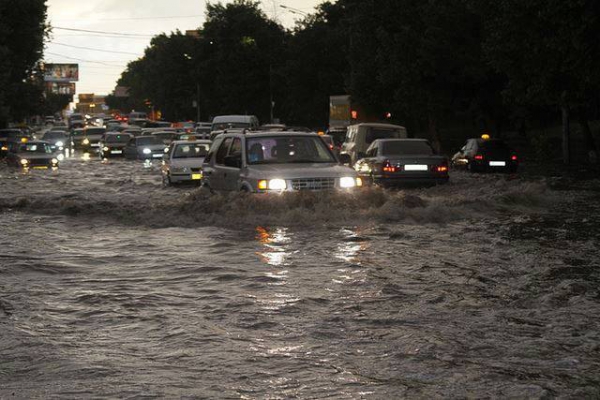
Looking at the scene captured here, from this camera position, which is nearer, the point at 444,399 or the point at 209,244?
the point at 444,399

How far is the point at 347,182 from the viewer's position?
15.5 metres

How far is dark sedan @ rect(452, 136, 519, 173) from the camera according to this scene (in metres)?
35.2

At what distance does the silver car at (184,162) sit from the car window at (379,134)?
5.22 m

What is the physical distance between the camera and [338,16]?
8869cm

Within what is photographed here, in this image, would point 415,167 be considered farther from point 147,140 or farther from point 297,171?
point 147,140

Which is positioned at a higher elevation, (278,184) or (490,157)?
(490,157)

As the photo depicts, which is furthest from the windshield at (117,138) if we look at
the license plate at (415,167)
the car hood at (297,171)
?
the car hood at (297,171)

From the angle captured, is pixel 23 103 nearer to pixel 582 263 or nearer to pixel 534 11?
pixel 534 11

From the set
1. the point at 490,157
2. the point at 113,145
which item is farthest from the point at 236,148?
the point at 113,145

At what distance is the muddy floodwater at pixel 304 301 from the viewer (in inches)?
246

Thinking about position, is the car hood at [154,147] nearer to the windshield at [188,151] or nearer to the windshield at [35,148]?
the windshield at [35,148]

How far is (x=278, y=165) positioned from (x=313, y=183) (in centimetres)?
99

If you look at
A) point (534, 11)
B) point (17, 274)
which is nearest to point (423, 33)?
point (534, 11)

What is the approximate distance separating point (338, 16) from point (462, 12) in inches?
1787
